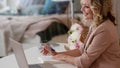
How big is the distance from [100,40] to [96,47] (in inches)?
2.0

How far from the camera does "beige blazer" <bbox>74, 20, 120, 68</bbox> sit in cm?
158

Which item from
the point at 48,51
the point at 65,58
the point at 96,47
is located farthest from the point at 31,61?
the point at 96,47

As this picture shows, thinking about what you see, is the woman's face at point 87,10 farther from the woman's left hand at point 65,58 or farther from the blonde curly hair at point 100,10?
the woman's left hand at point 65,58

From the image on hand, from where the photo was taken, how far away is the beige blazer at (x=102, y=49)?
1578 mm

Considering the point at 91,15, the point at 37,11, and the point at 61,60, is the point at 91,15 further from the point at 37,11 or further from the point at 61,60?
the point at 37,11

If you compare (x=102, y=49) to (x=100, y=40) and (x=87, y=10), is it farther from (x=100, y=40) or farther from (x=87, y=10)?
(x=87, y=10)

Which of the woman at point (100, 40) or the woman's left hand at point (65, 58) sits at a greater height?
the woman at point (100, 40)

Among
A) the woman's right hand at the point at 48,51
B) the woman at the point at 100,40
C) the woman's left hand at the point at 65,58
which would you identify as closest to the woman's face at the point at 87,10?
the woman at the point at 100,40

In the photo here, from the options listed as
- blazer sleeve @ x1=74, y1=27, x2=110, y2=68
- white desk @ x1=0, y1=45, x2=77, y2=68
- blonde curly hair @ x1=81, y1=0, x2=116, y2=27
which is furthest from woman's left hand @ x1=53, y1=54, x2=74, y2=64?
blonde curly hair @ x1=81, y1=0, x2=116, y2=27

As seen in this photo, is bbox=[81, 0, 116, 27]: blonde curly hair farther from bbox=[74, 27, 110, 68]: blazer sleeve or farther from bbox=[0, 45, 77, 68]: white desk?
bbox=[0, 45, 77, 68]: white desk

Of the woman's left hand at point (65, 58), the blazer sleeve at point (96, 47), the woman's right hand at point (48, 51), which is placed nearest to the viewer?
the blazer sleeve at point (96, 47)

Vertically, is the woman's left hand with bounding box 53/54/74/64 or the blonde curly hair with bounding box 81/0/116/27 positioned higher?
the blonde curly hair with bounding box 81/0/116/27

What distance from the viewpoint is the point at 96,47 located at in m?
1.59

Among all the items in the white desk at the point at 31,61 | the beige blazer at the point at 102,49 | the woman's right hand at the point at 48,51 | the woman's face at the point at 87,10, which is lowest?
the white desk at the point at 31,61
